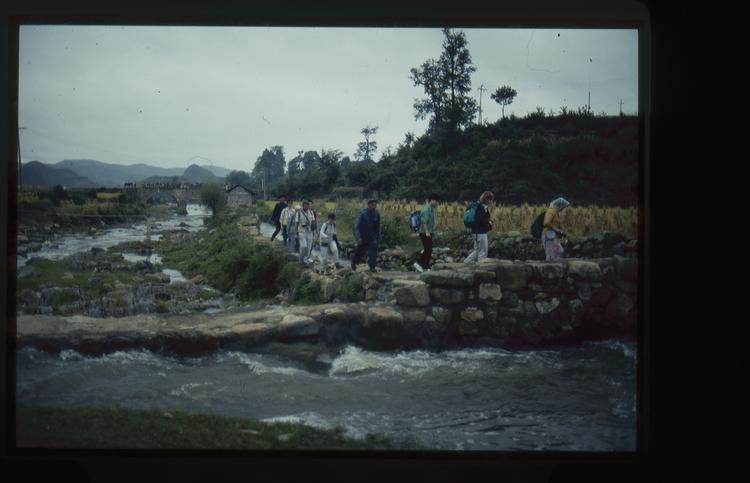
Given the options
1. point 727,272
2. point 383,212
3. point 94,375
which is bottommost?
point 94,375

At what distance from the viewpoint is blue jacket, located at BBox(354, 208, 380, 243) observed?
4.59m

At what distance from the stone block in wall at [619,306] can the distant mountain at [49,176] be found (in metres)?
A: 4.04

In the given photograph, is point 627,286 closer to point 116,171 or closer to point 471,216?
point 471,216

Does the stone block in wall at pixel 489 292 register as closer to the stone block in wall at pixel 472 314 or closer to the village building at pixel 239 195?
the stone block in wall at pixel 472 314

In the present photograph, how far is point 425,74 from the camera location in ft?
14.3

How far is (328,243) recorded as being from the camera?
4633 mm

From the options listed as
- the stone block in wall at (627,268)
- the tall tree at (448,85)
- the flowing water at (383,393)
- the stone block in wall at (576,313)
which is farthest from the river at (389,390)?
the tall tree at (448,85)

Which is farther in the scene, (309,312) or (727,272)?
(309,312)

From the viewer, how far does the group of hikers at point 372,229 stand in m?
4.48

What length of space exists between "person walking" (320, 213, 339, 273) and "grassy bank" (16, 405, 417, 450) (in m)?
1.25

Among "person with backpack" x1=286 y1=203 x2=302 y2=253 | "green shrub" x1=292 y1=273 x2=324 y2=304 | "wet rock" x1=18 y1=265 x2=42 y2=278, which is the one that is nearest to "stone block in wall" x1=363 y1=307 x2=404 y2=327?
"green shrub" x1=292 y1=273 x2=324 y2=304

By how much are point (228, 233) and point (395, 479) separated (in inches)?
87.4

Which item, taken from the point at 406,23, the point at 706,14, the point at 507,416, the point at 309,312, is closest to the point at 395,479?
the point at 507,416

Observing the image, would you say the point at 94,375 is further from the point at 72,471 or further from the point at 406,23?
the point at 406,23
